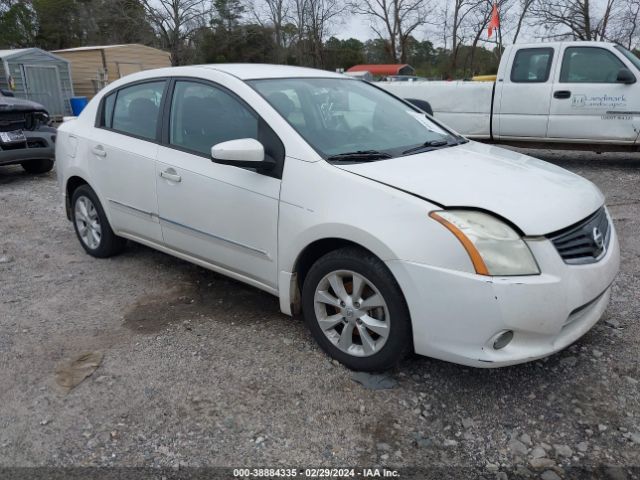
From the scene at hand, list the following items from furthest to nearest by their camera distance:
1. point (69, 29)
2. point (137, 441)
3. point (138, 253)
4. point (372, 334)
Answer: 1. point (69, 29)
2. point (138, 253)
3. point (372, 334)
4. point (137, 441)

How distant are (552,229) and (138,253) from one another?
12.0 ft

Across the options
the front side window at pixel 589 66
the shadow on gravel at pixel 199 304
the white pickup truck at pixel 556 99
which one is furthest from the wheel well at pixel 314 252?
the front side window at pixel 589 66

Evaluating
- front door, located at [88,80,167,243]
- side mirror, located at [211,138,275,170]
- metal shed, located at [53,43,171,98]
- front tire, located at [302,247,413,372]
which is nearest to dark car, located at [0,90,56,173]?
front door, located at [88,80,167,243]

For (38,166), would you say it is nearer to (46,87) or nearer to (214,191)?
(214,191)

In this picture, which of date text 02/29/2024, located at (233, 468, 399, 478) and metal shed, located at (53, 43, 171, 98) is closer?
date text 02/29/2024, located at (233, 468, 399, 478)

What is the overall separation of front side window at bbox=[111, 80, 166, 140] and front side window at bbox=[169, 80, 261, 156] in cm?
22

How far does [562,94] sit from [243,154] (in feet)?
21.9

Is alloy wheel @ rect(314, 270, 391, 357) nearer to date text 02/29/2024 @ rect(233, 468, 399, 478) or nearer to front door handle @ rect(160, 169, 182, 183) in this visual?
date text 02/29/2024 @ rect(233, 468, 399, 478)

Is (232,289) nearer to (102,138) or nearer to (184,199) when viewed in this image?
(184,199)

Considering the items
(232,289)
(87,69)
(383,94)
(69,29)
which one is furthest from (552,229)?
(69,29)

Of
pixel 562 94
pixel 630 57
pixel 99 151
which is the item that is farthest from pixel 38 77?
pixel 630 57

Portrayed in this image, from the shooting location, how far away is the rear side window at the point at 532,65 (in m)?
8.22

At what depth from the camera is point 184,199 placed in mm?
3594

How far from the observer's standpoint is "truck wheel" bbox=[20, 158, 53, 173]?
8.87 m
